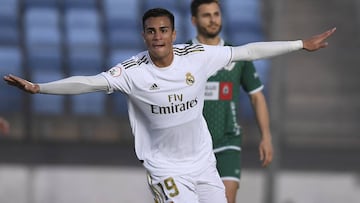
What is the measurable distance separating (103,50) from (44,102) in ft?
3.61

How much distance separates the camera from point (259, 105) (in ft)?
21.4

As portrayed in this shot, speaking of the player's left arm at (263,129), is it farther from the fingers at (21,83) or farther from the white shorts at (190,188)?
the fingers at (21,83)

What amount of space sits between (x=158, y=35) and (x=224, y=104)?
4.31 feet

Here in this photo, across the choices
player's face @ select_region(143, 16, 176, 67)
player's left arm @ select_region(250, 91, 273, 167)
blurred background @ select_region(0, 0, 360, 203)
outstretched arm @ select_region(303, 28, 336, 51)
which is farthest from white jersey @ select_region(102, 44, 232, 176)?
blurred background @ select_region(0, 0, 360, 203)

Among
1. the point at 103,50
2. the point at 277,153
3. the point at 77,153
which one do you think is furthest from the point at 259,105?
the point at 103,50

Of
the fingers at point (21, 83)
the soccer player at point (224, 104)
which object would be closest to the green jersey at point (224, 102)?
the soccer player at point (224, 104)

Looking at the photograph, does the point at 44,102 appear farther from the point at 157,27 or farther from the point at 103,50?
the point at 157,27

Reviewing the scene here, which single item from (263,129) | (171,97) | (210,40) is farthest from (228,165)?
(171,97)

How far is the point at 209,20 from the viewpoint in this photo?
250 inches

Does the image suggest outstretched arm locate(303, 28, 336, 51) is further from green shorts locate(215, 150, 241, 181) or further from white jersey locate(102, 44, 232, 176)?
green shorts locate(215, 150, 241, 181)

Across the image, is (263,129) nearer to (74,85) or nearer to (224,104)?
(224,104)

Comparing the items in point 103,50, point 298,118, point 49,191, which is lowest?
point 49,191

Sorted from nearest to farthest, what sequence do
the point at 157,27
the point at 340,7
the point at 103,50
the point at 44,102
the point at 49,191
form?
the point at 157,27 → the point at 49,191 → the point at 44,102 → the point at 103,50 → the point at 340,7

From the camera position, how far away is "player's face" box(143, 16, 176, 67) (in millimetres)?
5242
